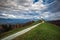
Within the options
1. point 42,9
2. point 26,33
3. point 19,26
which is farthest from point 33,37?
point 42,9

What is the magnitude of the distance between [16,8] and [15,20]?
32cm

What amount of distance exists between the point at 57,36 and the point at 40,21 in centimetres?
59

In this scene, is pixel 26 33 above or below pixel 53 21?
below

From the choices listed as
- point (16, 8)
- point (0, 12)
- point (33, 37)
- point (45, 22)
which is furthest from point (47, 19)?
point (0, 12)

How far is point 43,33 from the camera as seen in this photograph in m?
3.86

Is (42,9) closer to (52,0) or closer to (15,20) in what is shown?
(52,0)

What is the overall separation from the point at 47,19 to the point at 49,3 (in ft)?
1.39

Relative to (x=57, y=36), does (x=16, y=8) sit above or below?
above

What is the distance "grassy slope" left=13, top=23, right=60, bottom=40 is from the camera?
12.4ft

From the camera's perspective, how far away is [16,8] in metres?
3.94

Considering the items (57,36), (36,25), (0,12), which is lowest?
(57,36)

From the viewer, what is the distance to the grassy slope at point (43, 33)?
379cm

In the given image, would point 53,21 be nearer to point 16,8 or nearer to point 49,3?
point 49,3

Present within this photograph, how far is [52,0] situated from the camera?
399 cm
